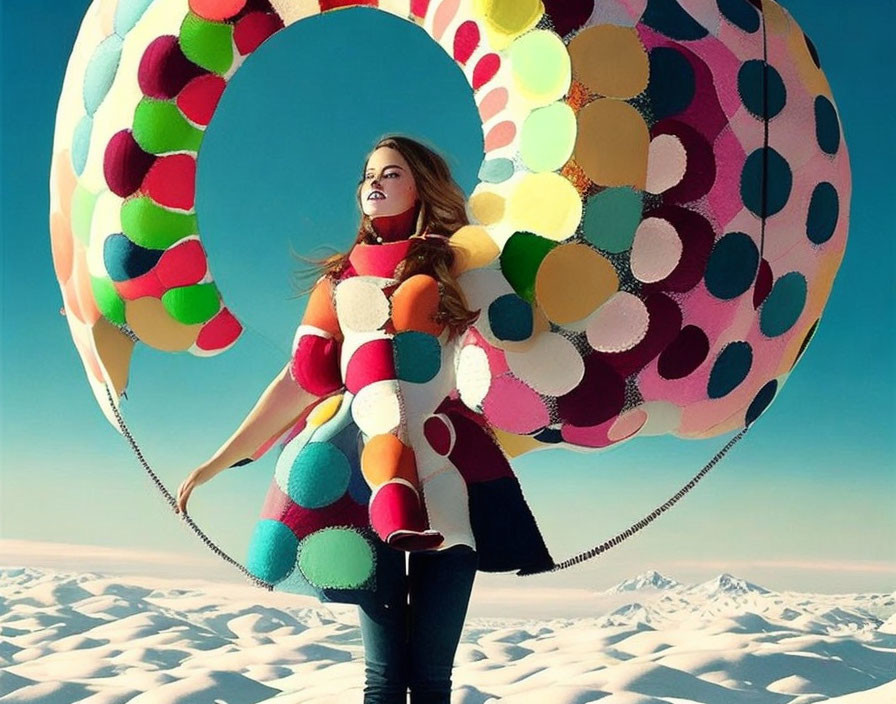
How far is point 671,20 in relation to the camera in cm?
202

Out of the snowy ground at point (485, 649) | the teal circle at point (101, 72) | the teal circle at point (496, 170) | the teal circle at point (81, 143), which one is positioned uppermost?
the teal circle at point (101, 72)

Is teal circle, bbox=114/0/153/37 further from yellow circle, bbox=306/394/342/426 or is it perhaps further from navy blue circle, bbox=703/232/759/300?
navy blue circle, bbox=703/232/759/300

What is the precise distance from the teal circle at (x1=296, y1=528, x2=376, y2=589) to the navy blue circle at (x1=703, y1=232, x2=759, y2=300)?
2.36ft

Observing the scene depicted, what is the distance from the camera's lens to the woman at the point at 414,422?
1.92m

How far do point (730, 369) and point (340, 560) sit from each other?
76cm

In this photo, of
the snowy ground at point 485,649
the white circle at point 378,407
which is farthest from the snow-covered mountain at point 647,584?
the white circle at point 378,407

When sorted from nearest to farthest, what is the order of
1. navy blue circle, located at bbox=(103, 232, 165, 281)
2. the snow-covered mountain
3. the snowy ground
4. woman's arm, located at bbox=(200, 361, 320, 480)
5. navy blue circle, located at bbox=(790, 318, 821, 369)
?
woman's arm, located at bbox=(200, 361, 320, 480)
navy blue circle, located at bbox=(103, 232, 165, 281)
navy blue circle, located at bbox=(790, 318, 821, 369)
the snowy ground
the snow-covered mountain

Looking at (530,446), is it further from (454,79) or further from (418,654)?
(454,79)

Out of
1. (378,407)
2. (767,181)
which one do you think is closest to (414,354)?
(378,407)

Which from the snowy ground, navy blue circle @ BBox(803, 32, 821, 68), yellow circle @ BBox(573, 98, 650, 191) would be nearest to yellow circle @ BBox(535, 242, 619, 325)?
yellow circle @ BBox(573, 98, 650, 191)

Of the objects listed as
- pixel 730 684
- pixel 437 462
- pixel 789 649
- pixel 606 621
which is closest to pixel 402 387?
pixel 437 462

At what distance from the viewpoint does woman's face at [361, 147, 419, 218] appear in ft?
6.68

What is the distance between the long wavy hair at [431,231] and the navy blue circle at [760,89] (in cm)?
51

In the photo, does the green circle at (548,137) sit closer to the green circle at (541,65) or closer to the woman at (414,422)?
the green circle at (541,65)
